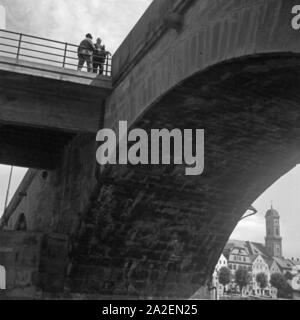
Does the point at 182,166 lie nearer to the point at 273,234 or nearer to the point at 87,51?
the point at 87,51

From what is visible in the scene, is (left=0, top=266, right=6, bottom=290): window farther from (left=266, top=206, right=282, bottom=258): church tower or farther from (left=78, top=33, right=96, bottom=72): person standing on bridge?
(left=266, top=206, right=282, bottom=258): church tower

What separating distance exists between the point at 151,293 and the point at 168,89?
565 centimetres

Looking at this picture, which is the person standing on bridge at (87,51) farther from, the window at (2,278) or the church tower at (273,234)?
the church tower at (273,234)

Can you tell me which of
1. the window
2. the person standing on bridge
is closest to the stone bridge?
the person standing on bridge

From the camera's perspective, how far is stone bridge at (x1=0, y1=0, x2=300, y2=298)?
5762 mm

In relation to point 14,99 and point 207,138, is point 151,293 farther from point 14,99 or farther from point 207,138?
point 14,99

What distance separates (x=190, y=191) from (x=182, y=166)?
0.96 meters

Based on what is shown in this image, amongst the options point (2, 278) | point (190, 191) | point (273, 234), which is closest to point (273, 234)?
point (273, 234)

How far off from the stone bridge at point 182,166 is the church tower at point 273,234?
349 feet

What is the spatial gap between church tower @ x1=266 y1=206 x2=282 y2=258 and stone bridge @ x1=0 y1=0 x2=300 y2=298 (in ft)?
349

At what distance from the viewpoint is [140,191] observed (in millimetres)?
9586

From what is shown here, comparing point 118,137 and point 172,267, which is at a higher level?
point 118,137

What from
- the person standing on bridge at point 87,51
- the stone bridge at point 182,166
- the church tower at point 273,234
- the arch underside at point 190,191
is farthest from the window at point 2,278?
the church tower at point 273,234
